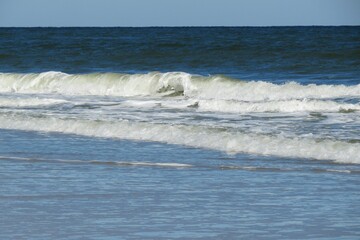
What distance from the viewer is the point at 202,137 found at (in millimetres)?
11516

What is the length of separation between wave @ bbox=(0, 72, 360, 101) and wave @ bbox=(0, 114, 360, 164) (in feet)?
20.7

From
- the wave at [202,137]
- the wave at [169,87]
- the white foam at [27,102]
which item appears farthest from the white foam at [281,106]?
the white foam at [27,102]

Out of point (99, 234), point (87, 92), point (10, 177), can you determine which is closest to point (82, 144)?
point (10, 177)

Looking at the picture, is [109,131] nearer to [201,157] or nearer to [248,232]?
[201,157]

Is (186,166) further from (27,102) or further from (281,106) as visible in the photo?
(27,102)

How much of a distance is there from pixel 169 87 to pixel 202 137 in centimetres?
1129

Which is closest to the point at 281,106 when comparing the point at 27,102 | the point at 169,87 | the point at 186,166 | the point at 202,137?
the point at 202,137

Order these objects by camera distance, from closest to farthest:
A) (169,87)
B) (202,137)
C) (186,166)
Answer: (186,166) → (202,137) → (169,87)

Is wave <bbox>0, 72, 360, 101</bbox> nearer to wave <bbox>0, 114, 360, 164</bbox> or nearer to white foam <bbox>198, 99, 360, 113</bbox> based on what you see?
white foam <bbox>198, 99, 360, 113</bbox>

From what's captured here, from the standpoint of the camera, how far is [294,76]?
1034 inches

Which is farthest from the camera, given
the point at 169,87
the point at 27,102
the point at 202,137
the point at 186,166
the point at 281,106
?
the point at 169,87

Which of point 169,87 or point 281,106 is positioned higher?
point 169,87

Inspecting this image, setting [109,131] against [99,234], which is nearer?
[99,234]

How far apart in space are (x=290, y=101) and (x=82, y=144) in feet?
17.9
